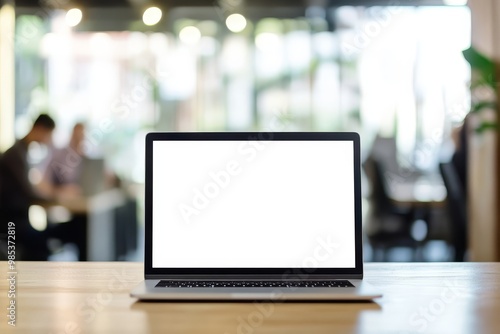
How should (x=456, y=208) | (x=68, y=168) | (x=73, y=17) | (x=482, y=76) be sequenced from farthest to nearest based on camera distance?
(x=73, y=17) → (x=68, y=168) → (x=456, y=208) → (x=482, y=76)

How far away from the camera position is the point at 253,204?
107 centimetres

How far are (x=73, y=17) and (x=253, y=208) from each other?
490 cm

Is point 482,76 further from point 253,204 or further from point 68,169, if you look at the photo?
point 68,169

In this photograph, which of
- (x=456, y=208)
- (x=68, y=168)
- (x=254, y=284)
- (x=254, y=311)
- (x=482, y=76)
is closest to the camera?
(x=254, y=311)

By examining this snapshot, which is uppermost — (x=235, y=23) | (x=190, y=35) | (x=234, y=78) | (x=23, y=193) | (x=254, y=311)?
(x=235, y=23)

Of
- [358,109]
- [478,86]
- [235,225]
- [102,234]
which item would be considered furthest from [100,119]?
[235,225]

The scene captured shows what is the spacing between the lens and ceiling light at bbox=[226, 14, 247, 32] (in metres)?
5.55

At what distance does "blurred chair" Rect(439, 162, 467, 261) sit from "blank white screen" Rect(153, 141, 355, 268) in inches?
127

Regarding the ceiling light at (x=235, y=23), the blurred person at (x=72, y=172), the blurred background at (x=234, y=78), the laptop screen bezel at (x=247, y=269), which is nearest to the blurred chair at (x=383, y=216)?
the blurred background at (x=234, y=78)

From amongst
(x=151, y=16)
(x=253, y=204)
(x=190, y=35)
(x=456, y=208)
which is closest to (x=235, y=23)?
(x=190, y=35)

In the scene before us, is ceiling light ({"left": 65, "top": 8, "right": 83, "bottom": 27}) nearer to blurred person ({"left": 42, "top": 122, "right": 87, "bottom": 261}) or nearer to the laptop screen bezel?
blurred person ({"left": 42, "top": 122, "right": 87, "bottom": 261})

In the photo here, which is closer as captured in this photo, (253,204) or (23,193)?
(253,204)

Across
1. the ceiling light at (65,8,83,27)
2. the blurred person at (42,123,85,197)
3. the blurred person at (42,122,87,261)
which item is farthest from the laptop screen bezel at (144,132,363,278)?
the ceiling light at (65,8,83,27)

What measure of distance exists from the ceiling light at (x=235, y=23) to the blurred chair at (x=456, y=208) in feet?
7.18
